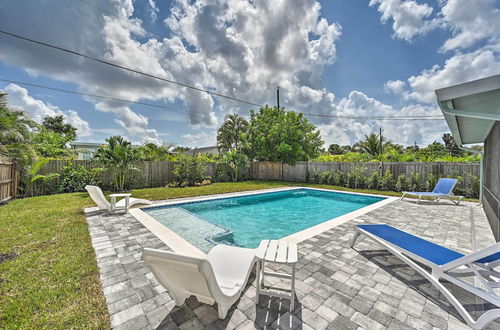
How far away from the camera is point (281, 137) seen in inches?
711

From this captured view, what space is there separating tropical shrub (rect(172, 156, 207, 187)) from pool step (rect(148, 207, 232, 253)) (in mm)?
6820

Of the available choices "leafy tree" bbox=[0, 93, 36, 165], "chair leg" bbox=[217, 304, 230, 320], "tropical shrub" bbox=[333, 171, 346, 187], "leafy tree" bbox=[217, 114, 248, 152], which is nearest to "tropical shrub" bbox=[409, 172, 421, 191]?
"tropical shrub" bbox=[333, 171, 346, 187]

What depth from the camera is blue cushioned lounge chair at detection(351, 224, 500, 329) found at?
199 centimetres

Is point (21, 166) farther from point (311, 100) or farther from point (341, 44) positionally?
point (311, 100)

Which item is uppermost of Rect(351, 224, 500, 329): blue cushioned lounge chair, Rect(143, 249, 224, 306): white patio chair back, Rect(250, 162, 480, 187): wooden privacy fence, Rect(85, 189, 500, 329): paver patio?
Rect(250, 162, 480, 187): wooden privacy fence

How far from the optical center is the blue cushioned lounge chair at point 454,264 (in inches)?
78.3

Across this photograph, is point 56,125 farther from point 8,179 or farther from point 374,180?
point 374,180

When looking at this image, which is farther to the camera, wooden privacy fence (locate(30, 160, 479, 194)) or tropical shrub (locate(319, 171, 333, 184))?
tropical shrub (locate(319, 171, 333, 184))

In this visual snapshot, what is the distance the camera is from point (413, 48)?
423 inches

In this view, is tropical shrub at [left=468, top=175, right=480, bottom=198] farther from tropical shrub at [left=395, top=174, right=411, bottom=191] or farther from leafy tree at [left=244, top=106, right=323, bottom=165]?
leafy tree at [left=244, top=106, right=323, bottom=165]

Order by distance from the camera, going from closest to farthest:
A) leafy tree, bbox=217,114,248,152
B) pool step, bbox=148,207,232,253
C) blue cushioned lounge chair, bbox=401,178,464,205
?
pool step, bbox=148,207,232,253, blue cushioned lounge chair, bbox=401,178,464,205, leafy tree, bbox=217,114,248,152

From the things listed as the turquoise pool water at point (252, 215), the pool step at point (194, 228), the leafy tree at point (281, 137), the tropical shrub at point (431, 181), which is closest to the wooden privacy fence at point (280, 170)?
the tropical shrub at point (431, 181)

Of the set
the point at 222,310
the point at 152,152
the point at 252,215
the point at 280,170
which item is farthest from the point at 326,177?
the point at 222,310

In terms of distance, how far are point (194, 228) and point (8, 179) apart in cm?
840
